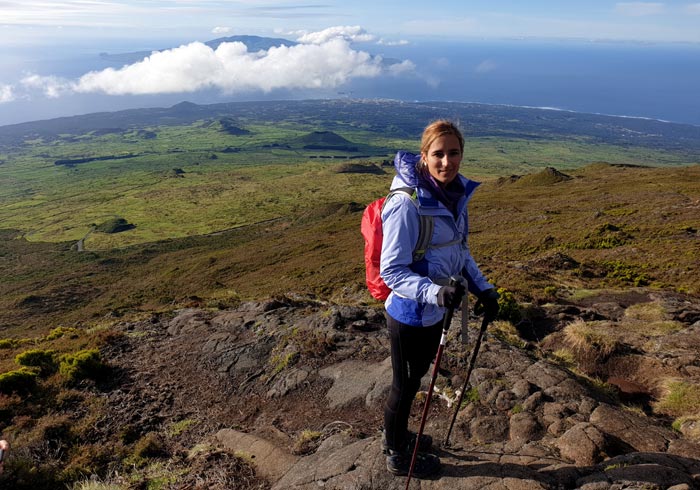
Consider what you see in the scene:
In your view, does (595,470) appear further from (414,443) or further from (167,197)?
(167,197)

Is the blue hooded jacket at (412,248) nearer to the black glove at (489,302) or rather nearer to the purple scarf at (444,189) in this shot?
the purple scarf at (444,189)

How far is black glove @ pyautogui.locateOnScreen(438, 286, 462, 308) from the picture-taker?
3938mm

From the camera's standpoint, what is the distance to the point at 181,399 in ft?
35.1

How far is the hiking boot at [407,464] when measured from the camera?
5.50 m

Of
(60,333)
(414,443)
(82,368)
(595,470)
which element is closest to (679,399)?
(595,470)

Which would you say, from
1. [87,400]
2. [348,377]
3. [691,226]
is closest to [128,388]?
[87,400]

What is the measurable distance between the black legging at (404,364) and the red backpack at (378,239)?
1.35 feet

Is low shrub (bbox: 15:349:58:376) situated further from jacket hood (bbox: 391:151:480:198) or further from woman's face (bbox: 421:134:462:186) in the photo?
woman's face (bbox: 421:134:462:186)

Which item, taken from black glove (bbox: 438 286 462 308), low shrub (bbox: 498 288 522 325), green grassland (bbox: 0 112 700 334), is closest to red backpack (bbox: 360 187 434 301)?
black glove (bbox: 438 286 462 308)

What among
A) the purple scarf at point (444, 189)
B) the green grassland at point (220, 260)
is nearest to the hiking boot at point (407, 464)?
the purple scarf at point (444, 189)

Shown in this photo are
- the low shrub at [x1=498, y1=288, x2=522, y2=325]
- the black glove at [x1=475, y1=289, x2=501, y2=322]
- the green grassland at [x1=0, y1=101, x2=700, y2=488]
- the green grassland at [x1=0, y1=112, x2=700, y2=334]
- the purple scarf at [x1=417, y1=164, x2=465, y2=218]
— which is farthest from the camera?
the green grassland at [x1=0, y1=112, x2=700, y2=334]

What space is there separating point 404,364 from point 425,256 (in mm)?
1393

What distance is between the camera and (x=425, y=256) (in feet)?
15.0

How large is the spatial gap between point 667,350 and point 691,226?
24.9 m
